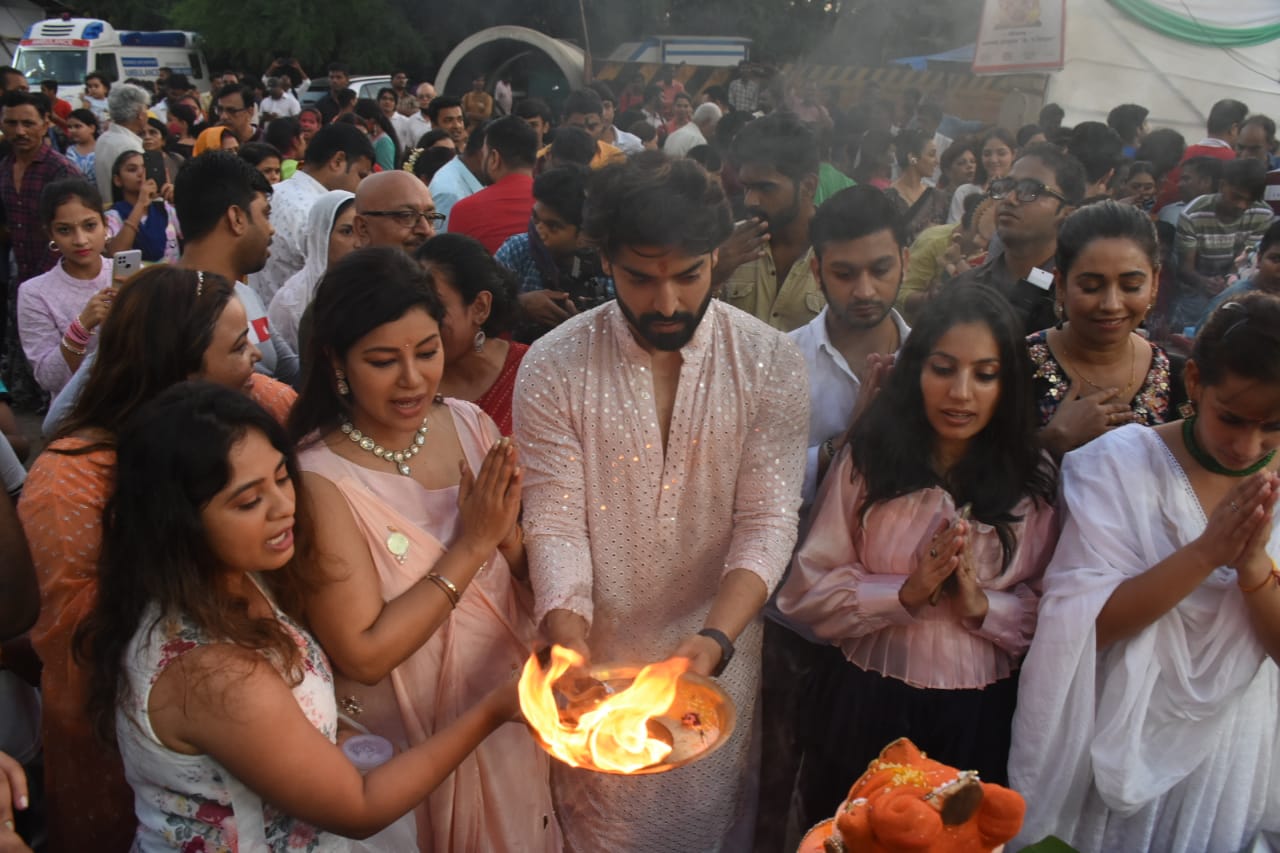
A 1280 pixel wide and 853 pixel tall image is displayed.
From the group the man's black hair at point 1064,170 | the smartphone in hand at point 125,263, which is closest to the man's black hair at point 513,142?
the smartphone in hand at point 125,263

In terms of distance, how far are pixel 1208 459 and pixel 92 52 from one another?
1993 cm

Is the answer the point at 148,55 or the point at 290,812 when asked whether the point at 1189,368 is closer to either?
the point at 290,812

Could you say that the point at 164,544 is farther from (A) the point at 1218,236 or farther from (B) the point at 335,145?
(A) the point at 1218,236

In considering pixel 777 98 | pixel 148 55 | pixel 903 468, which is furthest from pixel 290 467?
pixel 148 55

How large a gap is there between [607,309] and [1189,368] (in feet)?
4.17

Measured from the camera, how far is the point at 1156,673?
206 cm

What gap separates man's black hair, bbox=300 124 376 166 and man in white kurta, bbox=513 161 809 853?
3.93 metres

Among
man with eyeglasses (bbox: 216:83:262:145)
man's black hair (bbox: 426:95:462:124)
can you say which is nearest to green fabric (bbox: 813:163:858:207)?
man's black hair (bbox: 426:95:462:124)

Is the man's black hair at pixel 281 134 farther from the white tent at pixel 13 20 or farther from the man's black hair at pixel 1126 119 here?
the white tent at pixel 13 20

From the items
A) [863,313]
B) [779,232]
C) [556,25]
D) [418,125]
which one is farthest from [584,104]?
[556,25]

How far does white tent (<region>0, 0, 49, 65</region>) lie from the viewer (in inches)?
834

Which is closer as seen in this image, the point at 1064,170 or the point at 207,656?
the point at 207,656

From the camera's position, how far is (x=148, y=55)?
18.1 m

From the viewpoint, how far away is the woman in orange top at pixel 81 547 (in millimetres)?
2021
